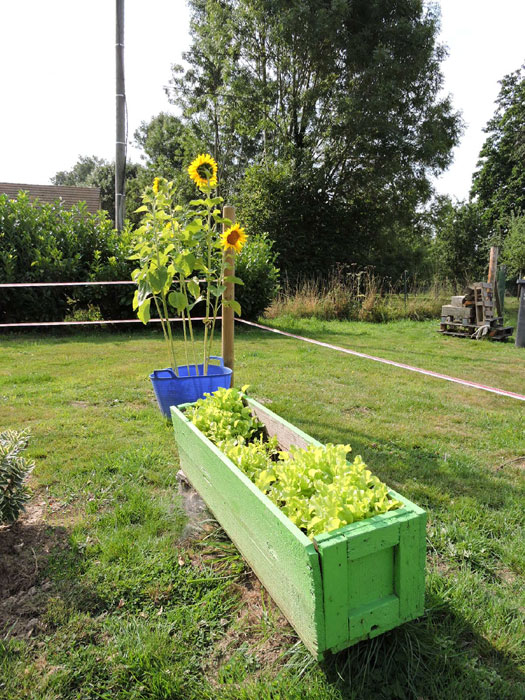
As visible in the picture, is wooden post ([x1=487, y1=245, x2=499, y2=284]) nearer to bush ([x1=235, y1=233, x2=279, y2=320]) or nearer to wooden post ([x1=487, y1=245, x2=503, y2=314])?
wooden post ([x1=487, y1=245, x2=503, y2=314])

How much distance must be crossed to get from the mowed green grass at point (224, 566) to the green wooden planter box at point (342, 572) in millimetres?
198

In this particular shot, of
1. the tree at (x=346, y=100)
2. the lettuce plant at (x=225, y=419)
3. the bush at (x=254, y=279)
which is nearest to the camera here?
the lettuce plant at (x=225, y=419)

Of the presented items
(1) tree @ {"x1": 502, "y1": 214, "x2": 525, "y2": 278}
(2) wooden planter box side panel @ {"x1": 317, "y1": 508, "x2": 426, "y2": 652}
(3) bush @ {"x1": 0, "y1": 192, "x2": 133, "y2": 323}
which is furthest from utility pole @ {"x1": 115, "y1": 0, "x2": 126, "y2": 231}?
(1) tree @ {"x1": 502, "y1": 214, "x2": 525, "y2": 278}

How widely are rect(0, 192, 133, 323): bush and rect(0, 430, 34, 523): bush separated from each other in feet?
19.2

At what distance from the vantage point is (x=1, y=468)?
6.08ft

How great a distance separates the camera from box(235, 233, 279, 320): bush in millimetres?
8203

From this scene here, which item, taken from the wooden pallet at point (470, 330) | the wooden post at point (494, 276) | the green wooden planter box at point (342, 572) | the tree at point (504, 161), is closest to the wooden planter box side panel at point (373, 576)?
the green wooden planter box at point (342, 572)

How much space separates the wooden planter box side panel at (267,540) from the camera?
119 centimetres

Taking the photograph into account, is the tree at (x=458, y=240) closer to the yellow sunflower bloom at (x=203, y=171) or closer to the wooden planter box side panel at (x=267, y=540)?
the yellow sunflower bloom at (x=203, y=171)

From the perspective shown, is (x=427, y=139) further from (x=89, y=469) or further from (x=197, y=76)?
(x=89, y=469)

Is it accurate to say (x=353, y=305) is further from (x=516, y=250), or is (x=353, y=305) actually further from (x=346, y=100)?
(x=516, y=250)

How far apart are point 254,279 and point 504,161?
28467 mm

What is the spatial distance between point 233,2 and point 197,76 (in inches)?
202

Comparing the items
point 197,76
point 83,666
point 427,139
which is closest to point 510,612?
point 83,666
